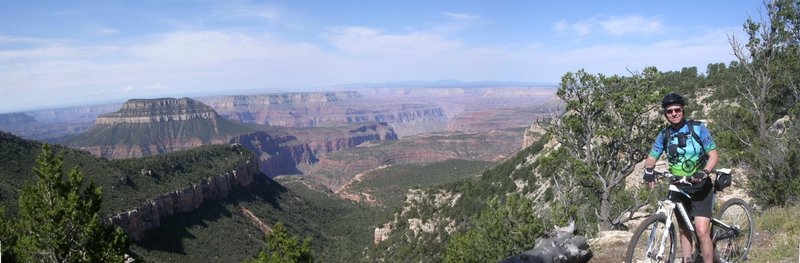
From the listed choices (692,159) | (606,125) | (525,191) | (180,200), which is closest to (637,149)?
(606,125)

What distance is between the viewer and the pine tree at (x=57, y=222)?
1873cm

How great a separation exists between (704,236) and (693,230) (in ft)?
0.58

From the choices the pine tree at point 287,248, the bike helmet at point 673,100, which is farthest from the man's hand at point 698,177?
the pine tree at point 287,248

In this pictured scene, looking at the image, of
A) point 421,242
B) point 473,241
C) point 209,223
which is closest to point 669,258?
point 473,241

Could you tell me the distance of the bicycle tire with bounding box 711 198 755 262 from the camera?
8.36 metres

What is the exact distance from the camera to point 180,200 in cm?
7012

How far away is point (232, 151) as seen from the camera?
106 metres

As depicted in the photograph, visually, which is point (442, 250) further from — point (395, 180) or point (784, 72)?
point (395, 180)

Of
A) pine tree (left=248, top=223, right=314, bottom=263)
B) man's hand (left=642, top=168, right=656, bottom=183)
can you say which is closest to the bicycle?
man's hand (left=642, top=168, right=656, bottom=183)

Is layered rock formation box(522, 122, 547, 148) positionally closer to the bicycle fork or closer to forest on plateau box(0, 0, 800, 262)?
forest on plateau box(0, 0, 800, 262)

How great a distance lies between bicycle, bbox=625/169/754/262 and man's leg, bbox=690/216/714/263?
12 cm

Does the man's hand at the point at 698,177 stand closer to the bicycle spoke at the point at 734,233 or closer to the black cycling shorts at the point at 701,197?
the black cycling shorts at the point at 701,197

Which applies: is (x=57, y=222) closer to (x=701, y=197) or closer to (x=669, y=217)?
(x=669, y=217)

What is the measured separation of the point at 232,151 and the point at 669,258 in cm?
10712
